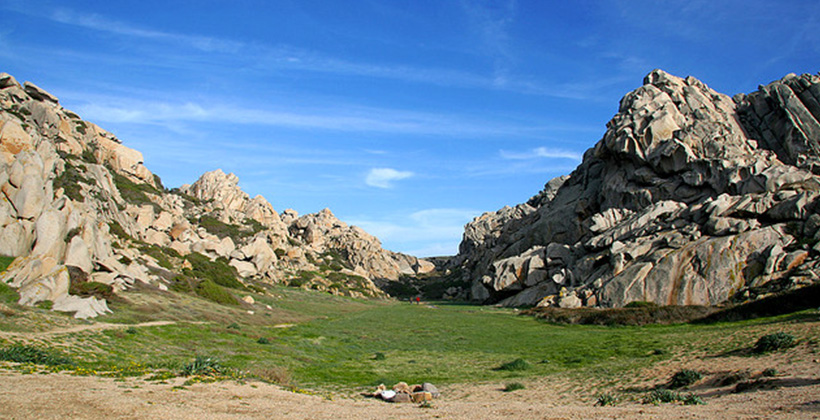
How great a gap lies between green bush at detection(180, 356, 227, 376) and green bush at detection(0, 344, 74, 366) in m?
5.40

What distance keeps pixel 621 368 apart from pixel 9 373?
27.9 m

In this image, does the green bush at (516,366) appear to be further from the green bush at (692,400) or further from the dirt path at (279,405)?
the green bush at (692,400)

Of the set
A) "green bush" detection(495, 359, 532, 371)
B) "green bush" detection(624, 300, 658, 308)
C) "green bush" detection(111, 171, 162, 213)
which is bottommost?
"green bush" detection(495, 359, 532, 371)

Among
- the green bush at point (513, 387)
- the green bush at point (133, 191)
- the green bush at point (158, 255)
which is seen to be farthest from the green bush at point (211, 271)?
the green bush at point (513, 387)

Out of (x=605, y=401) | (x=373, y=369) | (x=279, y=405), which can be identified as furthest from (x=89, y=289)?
(x=605, y=401)

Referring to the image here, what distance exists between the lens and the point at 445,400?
19.5m

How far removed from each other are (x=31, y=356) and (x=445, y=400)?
18406 mm

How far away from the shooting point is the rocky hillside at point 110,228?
1571 inches

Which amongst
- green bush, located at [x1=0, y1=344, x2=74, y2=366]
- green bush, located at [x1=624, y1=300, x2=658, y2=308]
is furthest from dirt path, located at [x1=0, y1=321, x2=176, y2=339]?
green bush, located at [x1=624, y1=300, x2=658, y2=308]

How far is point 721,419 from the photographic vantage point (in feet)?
41.2

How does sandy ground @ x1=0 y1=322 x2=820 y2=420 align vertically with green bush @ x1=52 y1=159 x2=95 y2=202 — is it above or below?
below

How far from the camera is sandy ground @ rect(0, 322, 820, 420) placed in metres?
13.2

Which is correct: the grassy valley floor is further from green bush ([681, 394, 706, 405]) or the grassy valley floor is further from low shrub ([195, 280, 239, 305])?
low shrub ([195, 280, 239, 305])

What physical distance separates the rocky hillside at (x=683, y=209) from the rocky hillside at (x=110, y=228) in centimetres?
5223
